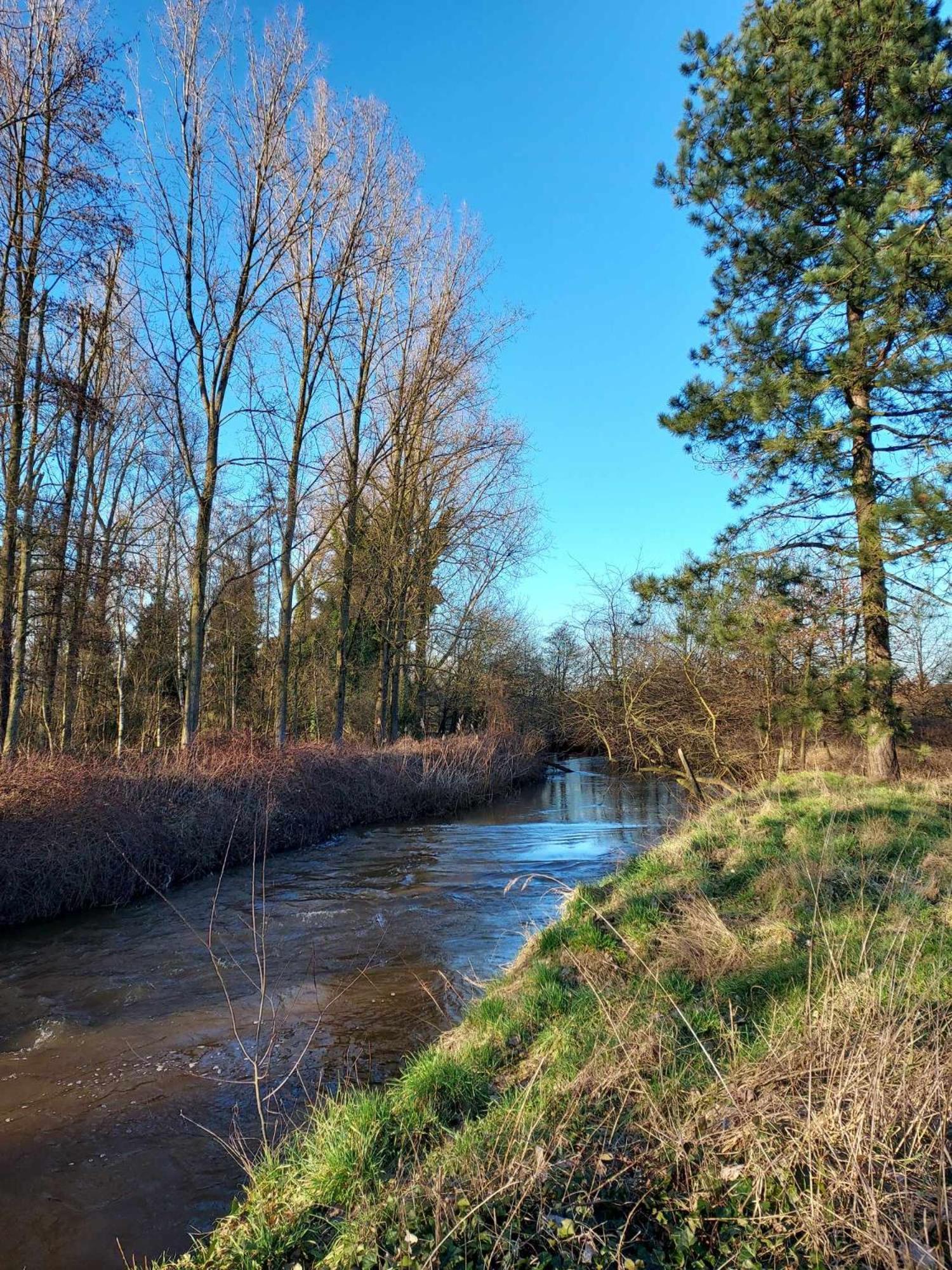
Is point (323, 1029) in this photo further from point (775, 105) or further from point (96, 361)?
point (96, 361)

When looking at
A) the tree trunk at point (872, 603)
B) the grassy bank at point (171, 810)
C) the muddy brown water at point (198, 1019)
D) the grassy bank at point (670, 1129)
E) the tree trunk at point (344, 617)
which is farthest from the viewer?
the tree trunk at point (344, 617)

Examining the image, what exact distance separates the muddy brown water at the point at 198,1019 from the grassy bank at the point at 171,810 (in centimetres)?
45

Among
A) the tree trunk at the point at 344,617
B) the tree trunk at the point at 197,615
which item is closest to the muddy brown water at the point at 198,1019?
the tree trunk at the point at 197,615

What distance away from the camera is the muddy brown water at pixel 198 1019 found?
3.74 meters

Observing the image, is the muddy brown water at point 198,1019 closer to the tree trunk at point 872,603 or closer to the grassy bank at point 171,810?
the grassy bank at point 171,810

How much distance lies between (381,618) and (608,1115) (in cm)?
2061

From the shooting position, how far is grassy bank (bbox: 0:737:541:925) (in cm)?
907

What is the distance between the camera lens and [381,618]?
76.2 ft

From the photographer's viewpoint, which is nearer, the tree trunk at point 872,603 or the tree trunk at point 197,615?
the tree trunk at point 872,603

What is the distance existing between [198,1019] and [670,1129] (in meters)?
4.50

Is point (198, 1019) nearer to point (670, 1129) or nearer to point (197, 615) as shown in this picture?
point (670, 1129)

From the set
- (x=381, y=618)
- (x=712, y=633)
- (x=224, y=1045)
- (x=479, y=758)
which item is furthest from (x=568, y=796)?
(x=224, y=1045)

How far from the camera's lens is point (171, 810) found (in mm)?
11320

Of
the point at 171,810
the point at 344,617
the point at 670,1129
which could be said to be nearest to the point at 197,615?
the point at 171,810
